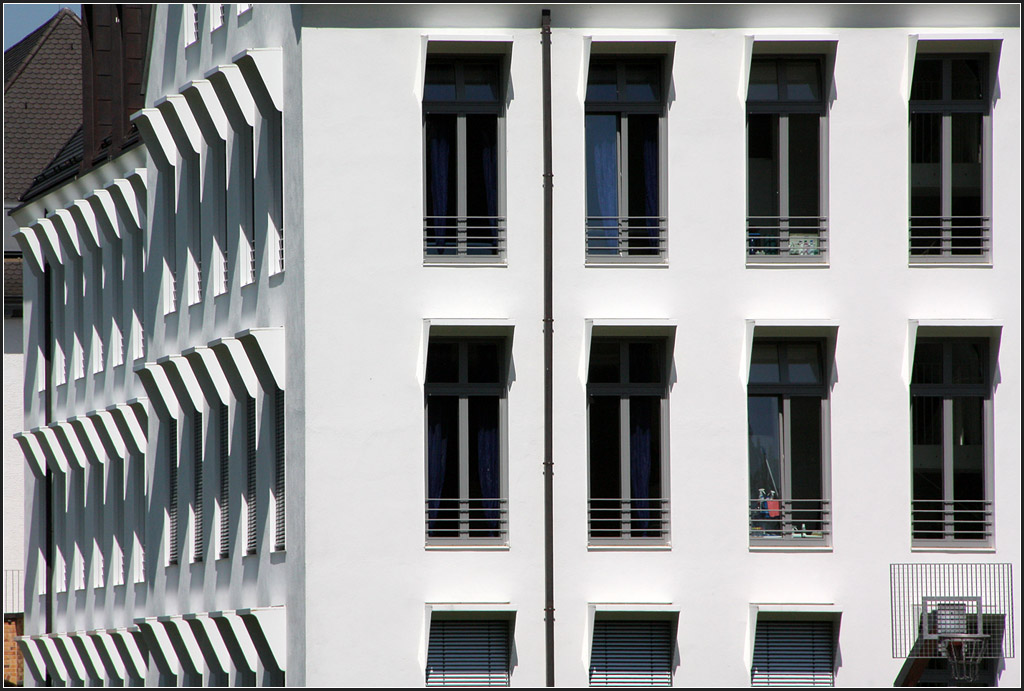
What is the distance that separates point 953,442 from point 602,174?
577 centimetres

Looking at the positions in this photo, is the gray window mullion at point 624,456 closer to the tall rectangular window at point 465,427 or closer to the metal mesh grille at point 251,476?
the tall rectangular window at point 465,427

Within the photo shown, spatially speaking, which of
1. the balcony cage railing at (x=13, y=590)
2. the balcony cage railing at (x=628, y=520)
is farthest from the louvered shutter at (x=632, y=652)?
the balcony cage railing at (x=13, y=590)

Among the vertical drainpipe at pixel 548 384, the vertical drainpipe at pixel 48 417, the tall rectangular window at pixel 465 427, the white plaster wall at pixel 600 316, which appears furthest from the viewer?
the vertical drainpipe at pixel 48 417

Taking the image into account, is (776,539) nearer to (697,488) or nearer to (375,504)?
(697,488)

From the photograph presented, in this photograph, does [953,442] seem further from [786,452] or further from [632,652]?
[632,652]

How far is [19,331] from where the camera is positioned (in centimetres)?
5741

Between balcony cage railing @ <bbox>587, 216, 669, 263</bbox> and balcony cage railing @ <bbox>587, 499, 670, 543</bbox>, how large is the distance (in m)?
3.19

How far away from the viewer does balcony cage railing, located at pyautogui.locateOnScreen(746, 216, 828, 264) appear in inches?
1145

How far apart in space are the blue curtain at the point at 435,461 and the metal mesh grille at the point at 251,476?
4121mm

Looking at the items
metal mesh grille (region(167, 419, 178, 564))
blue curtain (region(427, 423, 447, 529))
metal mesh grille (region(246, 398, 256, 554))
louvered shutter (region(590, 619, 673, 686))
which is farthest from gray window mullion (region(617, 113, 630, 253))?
metal mesh grille (region(167, 419, 178, 564))

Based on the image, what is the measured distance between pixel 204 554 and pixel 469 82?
31.3 feet

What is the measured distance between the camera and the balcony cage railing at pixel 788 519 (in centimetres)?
2883

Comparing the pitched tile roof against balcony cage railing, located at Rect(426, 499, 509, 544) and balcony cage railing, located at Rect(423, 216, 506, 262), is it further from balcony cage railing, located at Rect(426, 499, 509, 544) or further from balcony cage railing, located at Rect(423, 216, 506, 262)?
balcony cage railing, located at Rect(426, 499, 509, 544)

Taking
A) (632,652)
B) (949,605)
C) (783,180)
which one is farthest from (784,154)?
(632,652)
